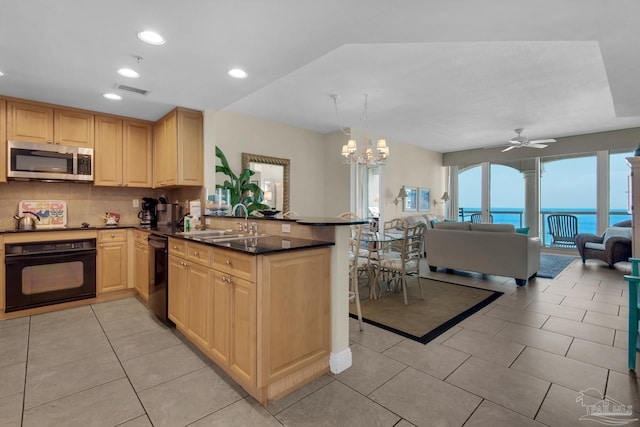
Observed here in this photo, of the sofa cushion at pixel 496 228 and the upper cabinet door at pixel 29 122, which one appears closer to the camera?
the upper cabinet door at pixel 29 122

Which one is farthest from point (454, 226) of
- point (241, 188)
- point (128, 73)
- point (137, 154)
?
point (137, 154)

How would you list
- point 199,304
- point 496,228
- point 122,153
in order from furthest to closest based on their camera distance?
point 496,228
point 122,153
point 199,304

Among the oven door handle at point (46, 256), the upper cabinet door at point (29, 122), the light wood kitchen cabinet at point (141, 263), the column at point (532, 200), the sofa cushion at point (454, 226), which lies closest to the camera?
the oven door handle at point (46, 256)

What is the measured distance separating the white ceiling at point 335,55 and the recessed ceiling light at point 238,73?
64mm

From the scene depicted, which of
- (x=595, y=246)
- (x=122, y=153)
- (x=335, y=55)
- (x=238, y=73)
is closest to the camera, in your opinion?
(x=238, y=73)

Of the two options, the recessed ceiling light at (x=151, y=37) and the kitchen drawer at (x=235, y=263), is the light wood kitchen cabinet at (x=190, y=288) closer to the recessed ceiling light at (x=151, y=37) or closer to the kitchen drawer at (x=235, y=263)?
the kitchen drawer at (x=235, y=263)

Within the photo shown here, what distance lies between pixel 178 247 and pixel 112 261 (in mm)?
1759

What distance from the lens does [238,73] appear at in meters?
2.74

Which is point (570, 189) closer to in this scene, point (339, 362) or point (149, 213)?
point (339, 362)

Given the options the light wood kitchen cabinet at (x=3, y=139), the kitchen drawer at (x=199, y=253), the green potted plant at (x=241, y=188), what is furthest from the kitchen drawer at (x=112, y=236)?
the kitchen drawer at (x=199, y=253)

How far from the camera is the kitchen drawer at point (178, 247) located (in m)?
2.63

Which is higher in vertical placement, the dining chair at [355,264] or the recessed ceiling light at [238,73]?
the recessed ceiling light at [238,73]

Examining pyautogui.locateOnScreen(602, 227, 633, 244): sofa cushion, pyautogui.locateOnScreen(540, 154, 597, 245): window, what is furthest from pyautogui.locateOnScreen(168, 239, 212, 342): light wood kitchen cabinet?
pyautogui.locateOnScreen(540, 154, 597, 245): window

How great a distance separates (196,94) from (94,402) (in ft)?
9.43
